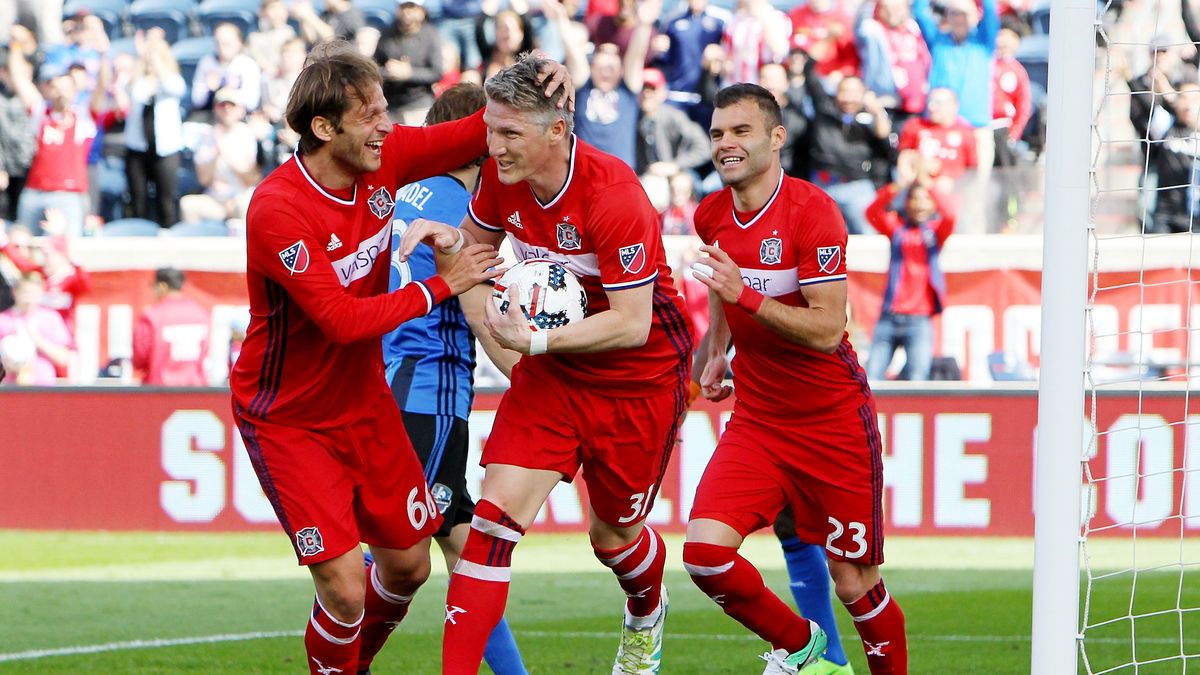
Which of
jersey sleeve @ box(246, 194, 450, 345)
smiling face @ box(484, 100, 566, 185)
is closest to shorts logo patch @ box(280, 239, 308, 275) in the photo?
jersey sleeve @ box(246, 194, 450, 345)

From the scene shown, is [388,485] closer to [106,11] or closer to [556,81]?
[556,81]

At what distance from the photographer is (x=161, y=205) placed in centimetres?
1188

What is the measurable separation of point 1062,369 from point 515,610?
4518mm

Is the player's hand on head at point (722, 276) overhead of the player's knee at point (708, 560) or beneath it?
overhead

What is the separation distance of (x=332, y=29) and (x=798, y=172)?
424 cm

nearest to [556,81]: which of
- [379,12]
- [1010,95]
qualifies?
[1010,95]

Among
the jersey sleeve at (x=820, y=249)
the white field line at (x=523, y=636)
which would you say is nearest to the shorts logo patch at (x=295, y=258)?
the jersey sleeve at (x=820, y=249)

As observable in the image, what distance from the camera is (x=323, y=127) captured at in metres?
4.30

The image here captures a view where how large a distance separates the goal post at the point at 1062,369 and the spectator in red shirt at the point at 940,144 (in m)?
7.66

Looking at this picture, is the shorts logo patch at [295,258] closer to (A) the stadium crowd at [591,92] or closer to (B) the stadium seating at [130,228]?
(A) the stadium crowd at [591,92]

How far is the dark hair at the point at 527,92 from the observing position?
4.44 meters

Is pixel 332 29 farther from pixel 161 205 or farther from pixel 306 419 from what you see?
pixel 306 419

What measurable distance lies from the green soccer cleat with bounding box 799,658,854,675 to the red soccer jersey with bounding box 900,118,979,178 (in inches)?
274

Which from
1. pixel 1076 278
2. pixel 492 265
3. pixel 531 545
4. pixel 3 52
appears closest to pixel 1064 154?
pixel 1076 278
